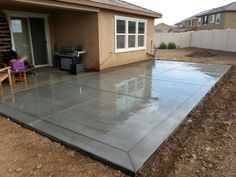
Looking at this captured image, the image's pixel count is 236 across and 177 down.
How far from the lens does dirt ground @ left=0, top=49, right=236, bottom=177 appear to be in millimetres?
2594

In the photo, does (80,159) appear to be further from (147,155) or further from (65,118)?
(65,118)

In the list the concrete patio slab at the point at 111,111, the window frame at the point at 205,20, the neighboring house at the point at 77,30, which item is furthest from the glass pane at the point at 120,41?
the window frame at the point at 205,20

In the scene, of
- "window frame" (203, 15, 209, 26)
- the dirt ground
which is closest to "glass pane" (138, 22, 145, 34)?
the dirt ground

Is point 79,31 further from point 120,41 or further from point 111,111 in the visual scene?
point 111,111

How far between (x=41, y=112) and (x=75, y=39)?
545 centimetres

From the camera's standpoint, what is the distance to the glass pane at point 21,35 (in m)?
8.20

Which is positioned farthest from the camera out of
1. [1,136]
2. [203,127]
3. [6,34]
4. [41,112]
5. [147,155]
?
[6,34]

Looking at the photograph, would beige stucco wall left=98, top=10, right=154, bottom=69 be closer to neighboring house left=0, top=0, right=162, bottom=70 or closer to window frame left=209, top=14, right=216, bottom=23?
neighboring house left=0, top=0, right=162, bottom=70

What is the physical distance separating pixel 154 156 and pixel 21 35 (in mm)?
7795

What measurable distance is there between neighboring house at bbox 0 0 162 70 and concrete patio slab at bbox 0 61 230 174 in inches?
89.7

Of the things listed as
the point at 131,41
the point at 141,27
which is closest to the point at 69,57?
the point at 131,41

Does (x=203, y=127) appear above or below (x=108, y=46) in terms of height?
below

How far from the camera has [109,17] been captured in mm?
8836

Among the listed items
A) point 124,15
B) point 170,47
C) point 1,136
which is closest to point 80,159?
point 1,136
